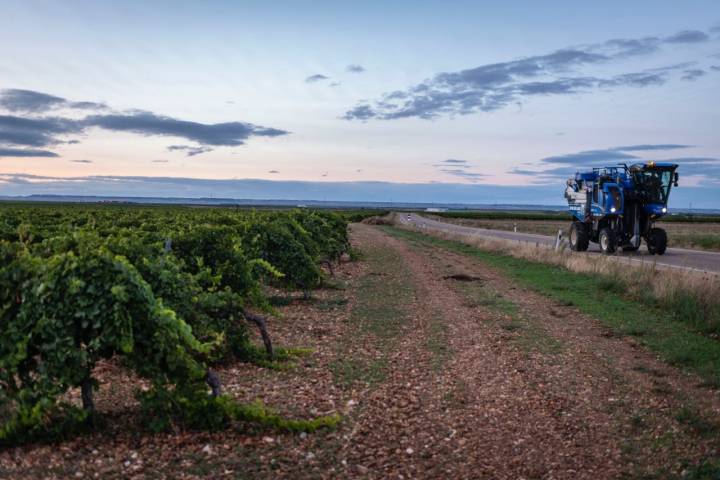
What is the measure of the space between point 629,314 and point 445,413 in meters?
8.22

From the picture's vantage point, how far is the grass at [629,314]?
9.59m

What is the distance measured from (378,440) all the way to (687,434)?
322 cm

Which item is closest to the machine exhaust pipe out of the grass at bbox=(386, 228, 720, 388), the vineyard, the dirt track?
the grass at bbox=(386, 228, 720, 388)

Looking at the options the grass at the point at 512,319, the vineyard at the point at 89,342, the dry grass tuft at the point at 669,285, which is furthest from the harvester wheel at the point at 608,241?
the vineyard at the point at 89,342

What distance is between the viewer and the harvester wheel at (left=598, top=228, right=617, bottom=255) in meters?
28.6

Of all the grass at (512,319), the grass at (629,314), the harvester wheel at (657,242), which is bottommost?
the grass at (512,319)

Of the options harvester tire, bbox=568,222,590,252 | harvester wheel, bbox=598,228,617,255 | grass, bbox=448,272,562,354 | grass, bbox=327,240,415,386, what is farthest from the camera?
harvester tire, bbox=568,222,590,252

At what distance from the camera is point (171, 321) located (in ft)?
19.5

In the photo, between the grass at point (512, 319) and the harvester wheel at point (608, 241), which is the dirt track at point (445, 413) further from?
the harvester wheel at point (608, 241)

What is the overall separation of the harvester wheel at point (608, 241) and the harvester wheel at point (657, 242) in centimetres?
152

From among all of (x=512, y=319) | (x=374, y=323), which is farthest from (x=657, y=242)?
(x=374, y=323)

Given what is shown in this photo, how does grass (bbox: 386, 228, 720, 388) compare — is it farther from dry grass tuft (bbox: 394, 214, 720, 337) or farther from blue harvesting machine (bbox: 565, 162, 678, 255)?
blue harvesting machine (bbox: 565, 162, 678, 255)

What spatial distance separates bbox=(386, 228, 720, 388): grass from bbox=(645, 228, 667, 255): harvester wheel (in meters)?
6.93

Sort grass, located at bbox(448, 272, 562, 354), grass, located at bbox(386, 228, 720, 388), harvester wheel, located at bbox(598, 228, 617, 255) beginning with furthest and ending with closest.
Result: 1. harvester wheel, located at bbox(598, 228, 617, 255)
2. grass, located at bbox(448, 272, 562, 354)
3. grass, located at bbox(386, 228, 720, 388)
